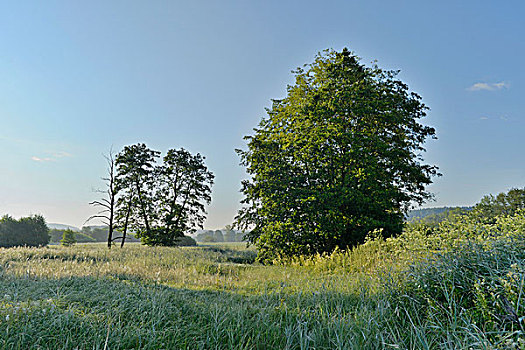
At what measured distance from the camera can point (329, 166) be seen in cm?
1105

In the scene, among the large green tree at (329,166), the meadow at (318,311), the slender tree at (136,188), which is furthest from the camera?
the slender tree at (136,188)

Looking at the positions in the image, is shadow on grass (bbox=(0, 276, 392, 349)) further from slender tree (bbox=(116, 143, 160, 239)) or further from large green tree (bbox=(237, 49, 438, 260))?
slender tree (bbox=(116, 143, 160, 239))

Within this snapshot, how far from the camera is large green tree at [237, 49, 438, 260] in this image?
1033 cm

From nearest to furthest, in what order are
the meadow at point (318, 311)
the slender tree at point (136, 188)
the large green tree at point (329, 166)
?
the meadow at point (318, 311)
the large green tree at point (329, 166)
the slender tree at point (136, 188)

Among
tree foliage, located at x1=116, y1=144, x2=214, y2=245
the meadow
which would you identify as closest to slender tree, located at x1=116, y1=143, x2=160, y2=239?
tree foliage, located at x1=116, y1=144, x2=214, y2=245

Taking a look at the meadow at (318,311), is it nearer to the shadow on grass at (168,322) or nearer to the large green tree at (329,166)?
the shadow on grass at (168,322)

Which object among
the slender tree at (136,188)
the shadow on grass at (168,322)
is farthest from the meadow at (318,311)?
the slender tree at (136,188)

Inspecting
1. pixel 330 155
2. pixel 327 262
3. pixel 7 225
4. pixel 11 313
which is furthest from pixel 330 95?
pixel 7 225

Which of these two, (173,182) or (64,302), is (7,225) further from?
(64,302)

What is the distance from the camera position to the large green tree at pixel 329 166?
10328 millimetres

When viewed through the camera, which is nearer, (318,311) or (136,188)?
(318,311)

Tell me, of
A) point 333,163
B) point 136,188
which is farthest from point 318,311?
point 136,188

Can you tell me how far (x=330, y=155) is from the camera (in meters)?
10.7

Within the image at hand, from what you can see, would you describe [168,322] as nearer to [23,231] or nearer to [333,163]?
[333,163]
